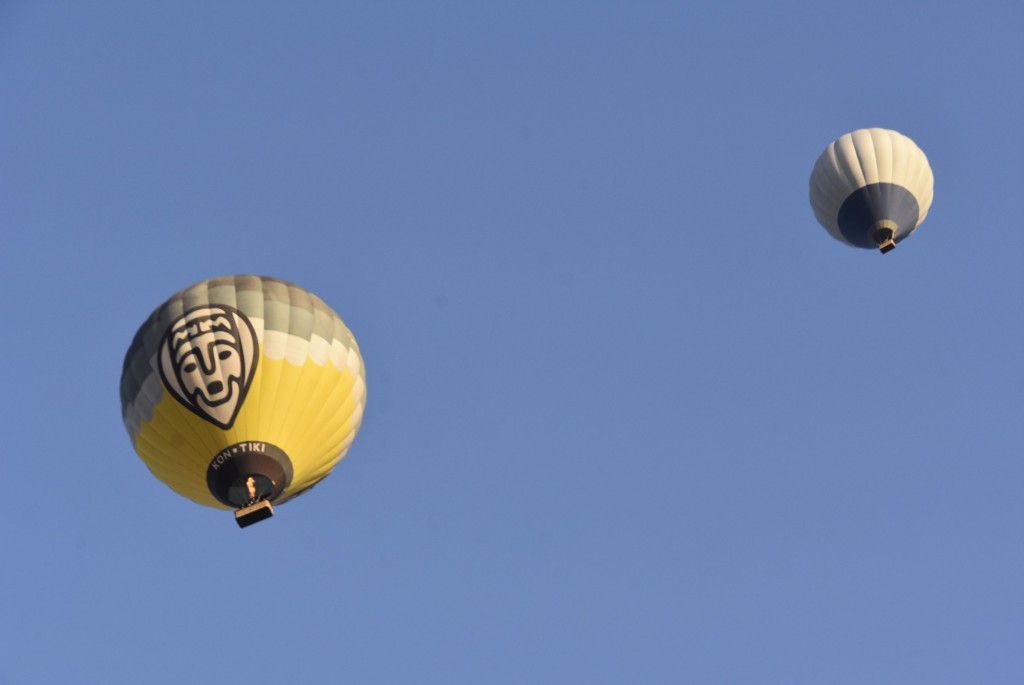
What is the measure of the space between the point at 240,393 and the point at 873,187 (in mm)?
13406

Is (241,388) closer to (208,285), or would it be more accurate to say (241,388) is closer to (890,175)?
(208,285)

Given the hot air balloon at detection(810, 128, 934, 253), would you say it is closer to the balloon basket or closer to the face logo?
the face logo

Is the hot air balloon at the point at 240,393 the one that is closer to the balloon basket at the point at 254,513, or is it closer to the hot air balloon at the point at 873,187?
the balloon basket at the point at 254,513

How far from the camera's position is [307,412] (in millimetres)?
25422

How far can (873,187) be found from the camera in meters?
32.1

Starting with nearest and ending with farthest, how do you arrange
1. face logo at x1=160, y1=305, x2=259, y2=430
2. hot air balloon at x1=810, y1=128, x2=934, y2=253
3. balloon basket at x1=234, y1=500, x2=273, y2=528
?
balloon basket at x1=234, y1=500, x2=273, y2=528 < face logo at x1=160, y1=305, x2=259, y2=430 < hot air balloon at x1=810, y1=128, x2=934, y2=253

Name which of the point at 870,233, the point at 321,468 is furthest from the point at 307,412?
the point at 870,233

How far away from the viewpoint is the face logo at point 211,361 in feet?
80.8

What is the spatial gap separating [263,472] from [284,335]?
2136 mm

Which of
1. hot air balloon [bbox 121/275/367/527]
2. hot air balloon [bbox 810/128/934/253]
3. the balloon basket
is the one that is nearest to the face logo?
hot air balloon [bbox 121/275/367/527]

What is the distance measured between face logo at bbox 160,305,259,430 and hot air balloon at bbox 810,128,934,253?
1255 centimetres

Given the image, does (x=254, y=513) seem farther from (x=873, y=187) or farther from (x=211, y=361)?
(x=873, y=187)

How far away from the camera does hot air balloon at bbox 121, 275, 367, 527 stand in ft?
80.8

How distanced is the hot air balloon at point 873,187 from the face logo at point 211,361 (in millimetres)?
12555
